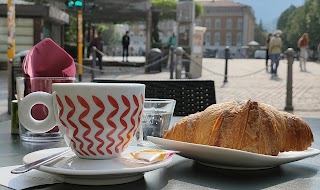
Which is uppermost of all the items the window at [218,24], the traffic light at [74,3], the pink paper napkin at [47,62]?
the window at [218,24]

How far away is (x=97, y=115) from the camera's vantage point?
2.85 feet

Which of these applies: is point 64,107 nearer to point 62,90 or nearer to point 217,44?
point 62,90

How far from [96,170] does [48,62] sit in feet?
2.02

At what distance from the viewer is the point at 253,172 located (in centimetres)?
98

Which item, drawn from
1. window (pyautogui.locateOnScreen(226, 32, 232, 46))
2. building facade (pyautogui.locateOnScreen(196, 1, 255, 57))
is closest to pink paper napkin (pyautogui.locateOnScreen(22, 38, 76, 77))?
building facade (pyautogui.locateOnScreen(196, 1, 255, 57))

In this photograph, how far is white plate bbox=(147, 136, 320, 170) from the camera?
922 mm

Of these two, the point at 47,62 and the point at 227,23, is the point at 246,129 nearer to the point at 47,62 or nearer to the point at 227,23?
the point at 47,62

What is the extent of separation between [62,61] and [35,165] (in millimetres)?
577

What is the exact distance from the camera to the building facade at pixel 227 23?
82.2 m

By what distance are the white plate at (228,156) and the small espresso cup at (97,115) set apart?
126mm

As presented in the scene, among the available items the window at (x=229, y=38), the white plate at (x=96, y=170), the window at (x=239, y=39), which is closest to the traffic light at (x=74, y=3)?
the white plate at (x=96, y=170)

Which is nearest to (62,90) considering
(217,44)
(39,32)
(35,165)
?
(35,165)

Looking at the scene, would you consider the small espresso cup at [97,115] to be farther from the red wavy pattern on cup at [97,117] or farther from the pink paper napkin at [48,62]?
the pink paper napkin at [48,62]

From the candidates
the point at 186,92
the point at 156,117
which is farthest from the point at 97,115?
→ the point at 186,92
